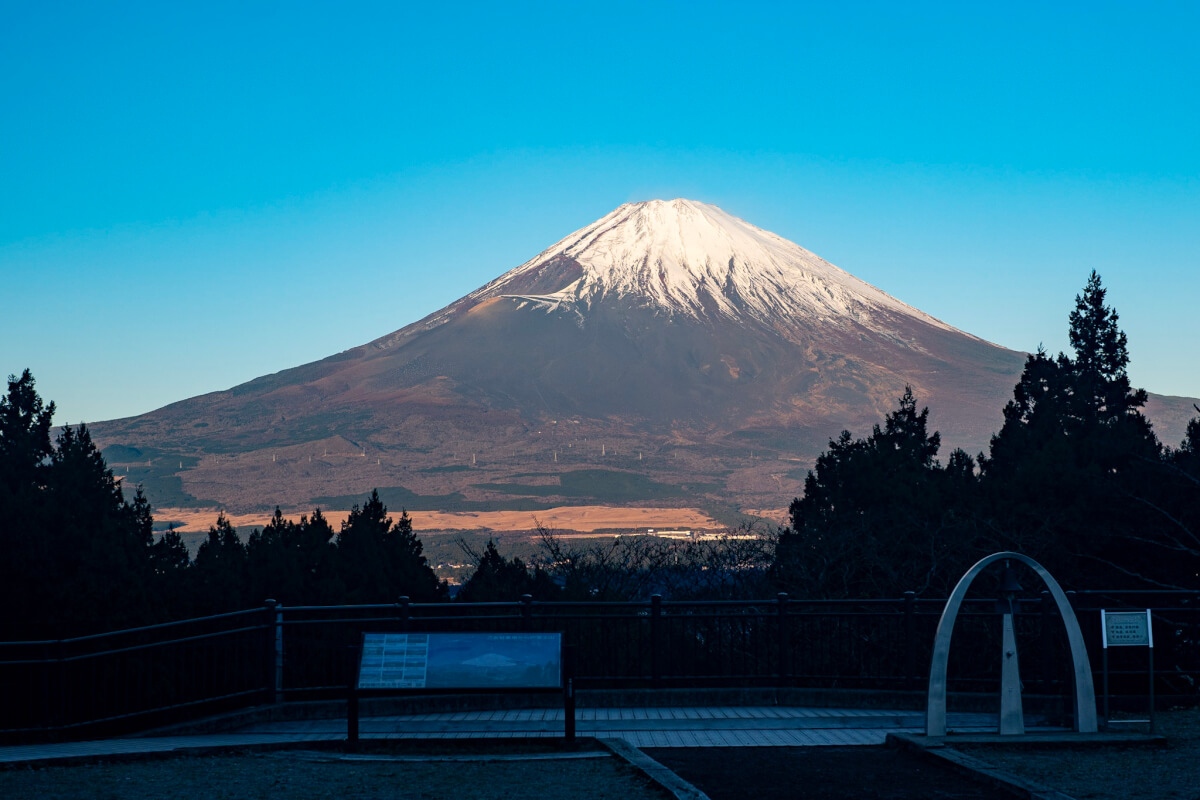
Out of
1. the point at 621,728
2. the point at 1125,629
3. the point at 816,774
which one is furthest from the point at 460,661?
the point at 1125,629

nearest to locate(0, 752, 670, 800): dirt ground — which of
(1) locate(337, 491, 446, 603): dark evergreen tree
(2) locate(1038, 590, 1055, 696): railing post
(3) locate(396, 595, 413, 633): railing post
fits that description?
(3) locate(396, 595, 413, 633): railing post

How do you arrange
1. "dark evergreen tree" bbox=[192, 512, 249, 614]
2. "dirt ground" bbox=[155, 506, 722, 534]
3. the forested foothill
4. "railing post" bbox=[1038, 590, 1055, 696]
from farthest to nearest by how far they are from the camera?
"dirt ground" bbox=[155, 506, 722, 534]
"dark evergreen tree" bbox=[192, 512, 249, 614]
the forested foothill
"railing post" bbox=[1038, 590, 1055, 696]

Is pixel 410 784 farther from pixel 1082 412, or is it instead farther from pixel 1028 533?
pixel 1082 412

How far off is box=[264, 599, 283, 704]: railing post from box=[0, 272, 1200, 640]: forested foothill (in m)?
9.72

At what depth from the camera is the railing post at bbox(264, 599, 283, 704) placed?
12695mm

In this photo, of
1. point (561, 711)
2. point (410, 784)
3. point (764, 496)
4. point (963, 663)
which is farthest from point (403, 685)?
point (764, 496)

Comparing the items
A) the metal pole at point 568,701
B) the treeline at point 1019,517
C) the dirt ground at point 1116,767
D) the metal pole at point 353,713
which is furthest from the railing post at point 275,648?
the treeline at point 1019,517

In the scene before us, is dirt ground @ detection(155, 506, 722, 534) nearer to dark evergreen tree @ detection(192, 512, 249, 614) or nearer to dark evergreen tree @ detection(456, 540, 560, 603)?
dark evergreen tree @ detection(192, 512, 249, 614)

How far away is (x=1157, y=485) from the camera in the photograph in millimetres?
24938

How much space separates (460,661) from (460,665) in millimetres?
33

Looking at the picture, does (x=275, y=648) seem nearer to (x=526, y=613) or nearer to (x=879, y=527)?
(x=526, y=613)

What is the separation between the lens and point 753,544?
28.0 meters

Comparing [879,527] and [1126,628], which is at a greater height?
[879,527]

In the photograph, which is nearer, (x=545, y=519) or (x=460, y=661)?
(x=460, y=661)
